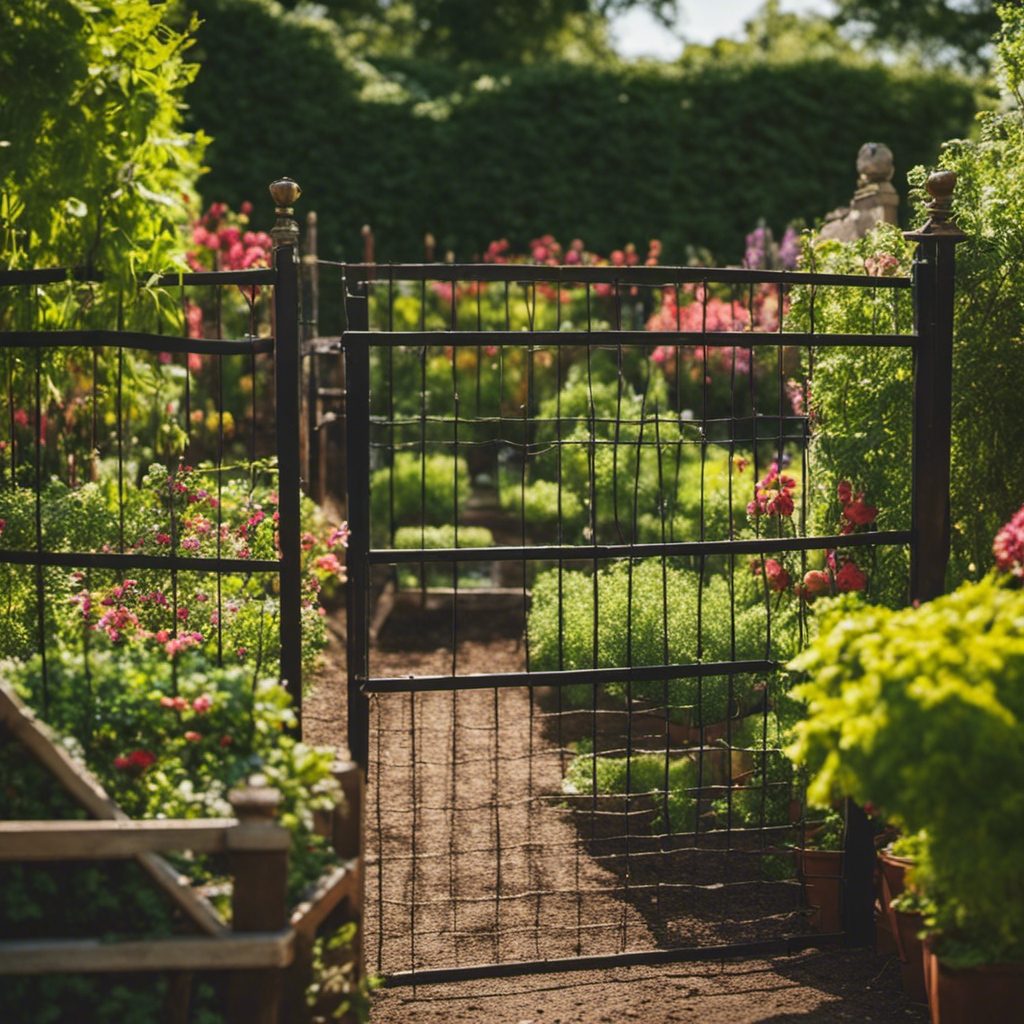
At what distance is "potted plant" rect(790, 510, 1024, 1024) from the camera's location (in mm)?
2221

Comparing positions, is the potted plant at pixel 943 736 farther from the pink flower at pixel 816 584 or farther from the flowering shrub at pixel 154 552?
the flowering shrub at pixel 154 552

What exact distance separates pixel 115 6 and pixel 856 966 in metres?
4.22

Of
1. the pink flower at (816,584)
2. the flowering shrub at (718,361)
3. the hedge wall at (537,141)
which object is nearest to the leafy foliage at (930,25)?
the hedge wall at (537,141)

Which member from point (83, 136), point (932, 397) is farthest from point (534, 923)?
point (83, 136)

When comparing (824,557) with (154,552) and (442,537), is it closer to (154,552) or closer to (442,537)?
(154,552)

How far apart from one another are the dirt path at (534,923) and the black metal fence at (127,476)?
806 mm

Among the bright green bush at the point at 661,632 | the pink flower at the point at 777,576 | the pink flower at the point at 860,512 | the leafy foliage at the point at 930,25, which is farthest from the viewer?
the leafy foliage at the point at 930,25

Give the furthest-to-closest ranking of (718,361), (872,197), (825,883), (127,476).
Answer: (718,361)
(872,197)
(127,476)
(825,883)

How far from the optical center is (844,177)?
1347 centimetres

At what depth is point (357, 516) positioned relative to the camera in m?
3.34

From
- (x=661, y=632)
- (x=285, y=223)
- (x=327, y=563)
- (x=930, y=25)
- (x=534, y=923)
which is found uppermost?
(x=930, y=25)

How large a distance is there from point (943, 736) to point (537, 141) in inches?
460

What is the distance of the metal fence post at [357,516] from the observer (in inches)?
131

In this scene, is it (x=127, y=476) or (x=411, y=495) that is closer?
(x=127, y=476)
